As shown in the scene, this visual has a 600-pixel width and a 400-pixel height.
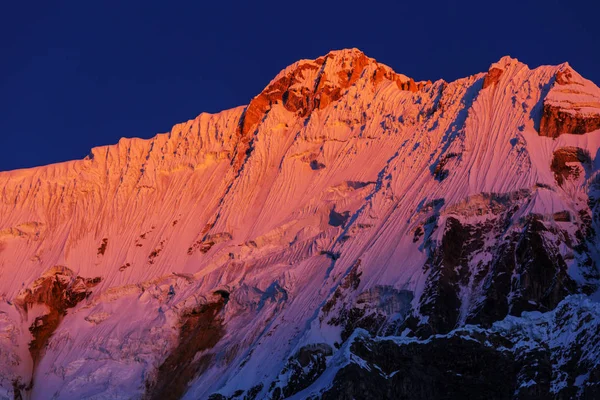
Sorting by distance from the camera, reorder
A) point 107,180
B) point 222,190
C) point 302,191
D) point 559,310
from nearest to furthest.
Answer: point 559,310
point 302,191
point 222,190
point 107,180

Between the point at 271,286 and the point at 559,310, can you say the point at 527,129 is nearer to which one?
the point at 271,286

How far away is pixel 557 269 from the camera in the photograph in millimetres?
91125

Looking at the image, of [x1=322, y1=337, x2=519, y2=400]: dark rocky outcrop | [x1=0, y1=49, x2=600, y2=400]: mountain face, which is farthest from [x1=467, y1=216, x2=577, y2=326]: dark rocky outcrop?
[x1=322, y1=337, x2=519, y2=400]: dark rocky outcrop

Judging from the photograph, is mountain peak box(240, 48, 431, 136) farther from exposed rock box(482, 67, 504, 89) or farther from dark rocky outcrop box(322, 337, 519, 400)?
dark rocky outcrop box(322, 337, 519, 400)

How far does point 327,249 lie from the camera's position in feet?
356

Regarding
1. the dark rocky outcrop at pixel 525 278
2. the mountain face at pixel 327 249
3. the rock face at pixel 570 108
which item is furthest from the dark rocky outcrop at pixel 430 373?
the rock face at pixel 570 108

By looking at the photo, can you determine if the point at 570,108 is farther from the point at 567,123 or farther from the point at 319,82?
the point at 319,82

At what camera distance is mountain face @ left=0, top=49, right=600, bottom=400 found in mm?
75250

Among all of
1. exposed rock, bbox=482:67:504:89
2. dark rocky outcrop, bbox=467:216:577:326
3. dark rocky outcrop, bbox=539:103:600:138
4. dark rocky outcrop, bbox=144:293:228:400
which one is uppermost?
exposed rock, bbox=482:67:504:89

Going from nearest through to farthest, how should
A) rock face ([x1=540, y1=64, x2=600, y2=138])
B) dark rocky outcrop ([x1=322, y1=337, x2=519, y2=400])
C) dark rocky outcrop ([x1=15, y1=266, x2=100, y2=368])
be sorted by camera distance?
dark rocky outcrop ([x1=322, y1=337, x2=519, y2=400]) → rock face ([x1=540, y1=64, x2=600, y2=138]) → dark rocky outcrop ([x1=15, y1=266, x2=100, y2=368])

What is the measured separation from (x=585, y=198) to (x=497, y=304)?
46.0ft

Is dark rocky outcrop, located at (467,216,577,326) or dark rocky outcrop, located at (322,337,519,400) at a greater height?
dark rocky outcrop, located at (467,216,577,326)

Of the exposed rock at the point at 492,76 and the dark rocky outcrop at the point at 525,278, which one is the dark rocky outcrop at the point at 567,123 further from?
the dark rocky outcrop at the point at 525,278

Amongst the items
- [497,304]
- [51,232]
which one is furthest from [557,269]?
[51,232]
